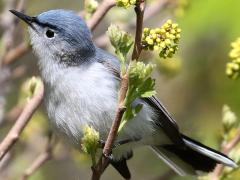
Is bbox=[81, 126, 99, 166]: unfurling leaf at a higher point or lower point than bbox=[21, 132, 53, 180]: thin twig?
higher

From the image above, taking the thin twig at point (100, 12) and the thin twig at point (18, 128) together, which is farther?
the thin twig at point (100, 12)

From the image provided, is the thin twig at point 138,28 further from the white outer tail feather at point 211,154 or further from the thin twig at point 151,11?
the thin twig at point 151,11

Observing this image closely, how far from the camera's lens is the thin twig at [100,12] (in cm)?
285

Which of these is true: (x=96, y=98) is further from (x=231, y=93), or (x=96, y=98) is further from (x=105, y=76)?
(x=231, y=93)

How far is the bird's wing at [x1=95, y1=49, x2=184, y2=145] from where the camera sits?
10.2ft

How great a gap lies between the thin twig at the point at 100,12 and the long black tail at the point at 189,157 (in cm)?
82

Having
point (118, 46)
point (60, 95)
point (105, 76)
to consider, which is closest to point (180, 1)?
point (105, 76)

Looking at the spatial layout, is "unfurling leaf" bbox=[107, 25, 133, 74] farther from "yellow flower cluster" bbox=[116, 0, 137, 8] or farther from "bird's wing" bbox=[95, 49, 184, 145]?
"bird's wing" bbox=[95, 49, 184, 145]

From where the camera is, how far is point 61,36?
309 cm

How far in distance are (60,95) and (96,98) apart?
0.60 ft

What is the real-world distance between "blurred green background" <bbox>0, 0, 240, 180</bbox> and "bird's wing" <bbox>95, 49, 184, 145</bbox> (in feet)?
0.73

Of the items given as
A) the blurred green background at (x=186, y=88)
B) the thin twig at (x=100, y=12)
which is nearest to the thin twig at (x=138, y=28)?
the thin twig at (x=100, y=12)

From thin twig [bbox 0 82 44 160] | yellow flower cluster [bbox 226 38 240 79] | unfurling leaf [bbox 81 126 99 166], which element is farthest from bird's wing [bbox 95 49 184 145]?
unfurling leaf [bbox 81 126 99 166]

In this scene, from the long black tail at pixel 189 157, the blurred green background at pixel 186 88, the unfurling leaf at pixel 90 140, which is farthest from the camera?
the blurred green background at pixel 186 88
